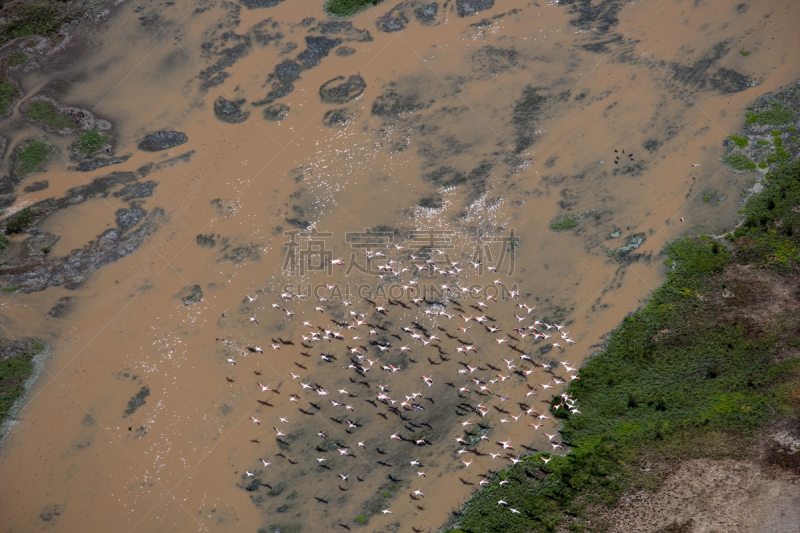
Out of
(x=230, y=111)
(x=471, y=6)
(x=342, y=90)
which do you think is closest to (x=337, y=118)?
(x=342, y=90)

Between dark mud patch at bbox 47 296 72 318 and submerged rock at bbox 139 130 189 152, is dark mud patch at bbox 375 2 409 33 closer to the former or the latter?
submerged rock at bbox 139 130 189 152

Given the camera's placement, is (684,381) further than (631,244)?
No

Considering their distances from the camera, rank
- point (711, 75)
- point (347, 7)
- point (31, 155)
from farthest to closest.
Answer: point (347, 7), point (711, 75), point (31, 155)

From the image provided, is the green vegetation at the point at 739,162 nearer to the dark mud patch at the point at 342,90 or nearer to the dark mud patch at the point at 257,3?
the dark mud patch at the point at 342,90

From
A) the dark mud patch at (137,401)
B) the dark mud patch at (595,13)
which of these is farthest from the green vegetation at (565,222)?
the dark mud patch at (137,401)

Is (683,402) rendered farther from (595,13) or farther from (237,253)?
(237,253)

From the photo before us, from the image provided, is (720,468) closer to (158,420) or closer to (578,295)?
(578,295)
